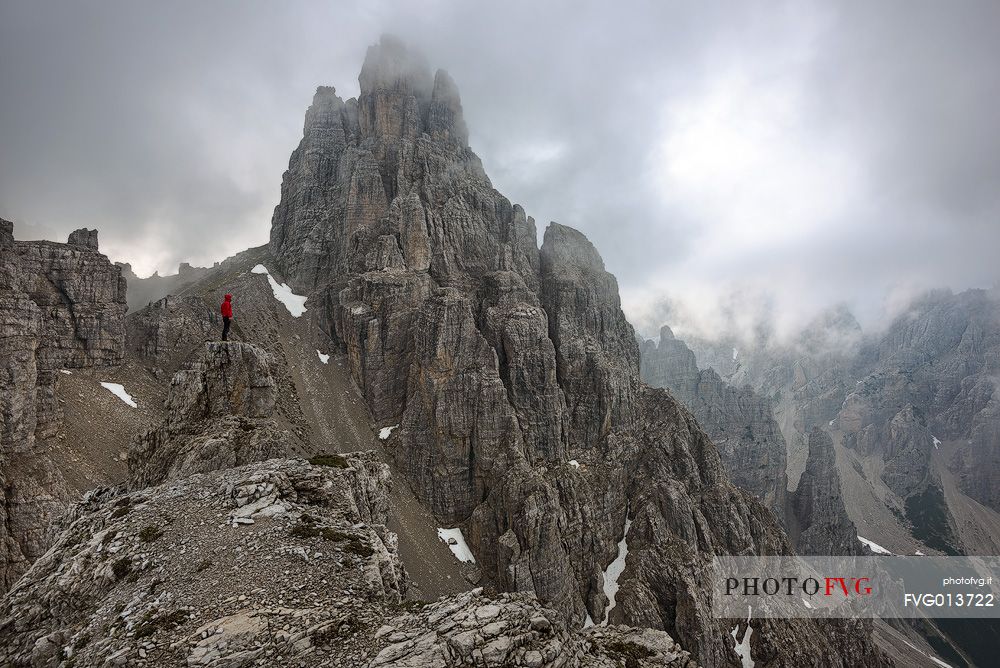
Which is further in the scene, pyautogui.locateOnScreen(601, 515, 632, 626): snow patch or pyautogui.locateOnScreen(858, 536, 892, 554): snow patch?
pyautogui.locateOnScreen(858, 536, 892, 554): snow patch

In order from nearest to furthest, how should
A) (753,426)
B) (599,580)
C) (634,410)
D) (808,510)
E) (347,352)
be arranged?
(599,580) → (347,352) → (634,410) → (808,510) → (753,426)

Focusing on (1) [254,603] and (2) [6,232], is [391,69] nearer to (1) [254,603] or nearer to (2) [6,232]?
(2) [6,232]

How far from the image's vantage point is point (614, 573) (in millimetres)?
73188

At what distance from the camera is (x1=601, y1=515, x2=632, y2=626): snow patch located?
69162 millimetres

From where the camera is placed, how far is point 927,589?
531 ft

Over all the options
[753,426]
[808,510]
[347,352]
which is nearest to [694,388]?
[753,426]

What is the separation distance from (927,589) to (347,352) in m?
229

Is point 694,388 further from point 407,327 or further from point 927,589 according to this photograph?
point 407,327

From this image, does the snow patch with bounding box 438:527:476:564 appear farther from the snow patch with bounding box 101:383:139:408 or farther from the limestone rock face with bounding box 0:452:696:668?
the limestone rock face with bounding box 0:452:696:668

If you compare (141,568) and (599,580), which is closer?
(141,568)

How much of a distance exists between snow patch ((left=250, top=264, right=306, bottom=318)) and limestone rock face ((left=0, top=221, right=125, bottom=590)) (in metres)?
27.8

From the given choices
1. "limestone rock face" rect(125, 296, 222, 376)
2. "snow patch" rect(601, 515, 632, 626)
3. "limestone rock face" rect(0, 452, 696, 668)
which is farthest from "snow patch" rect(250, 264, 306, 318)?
"snow patch" rect(601, 515, 632, 626)

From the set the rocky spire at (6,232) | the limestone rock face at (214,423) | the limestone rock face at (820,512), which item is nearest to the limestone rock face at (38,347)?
the rocky spire at (6,232)

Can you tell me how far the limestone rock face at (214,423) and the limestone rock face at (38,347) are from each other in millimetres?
6868
